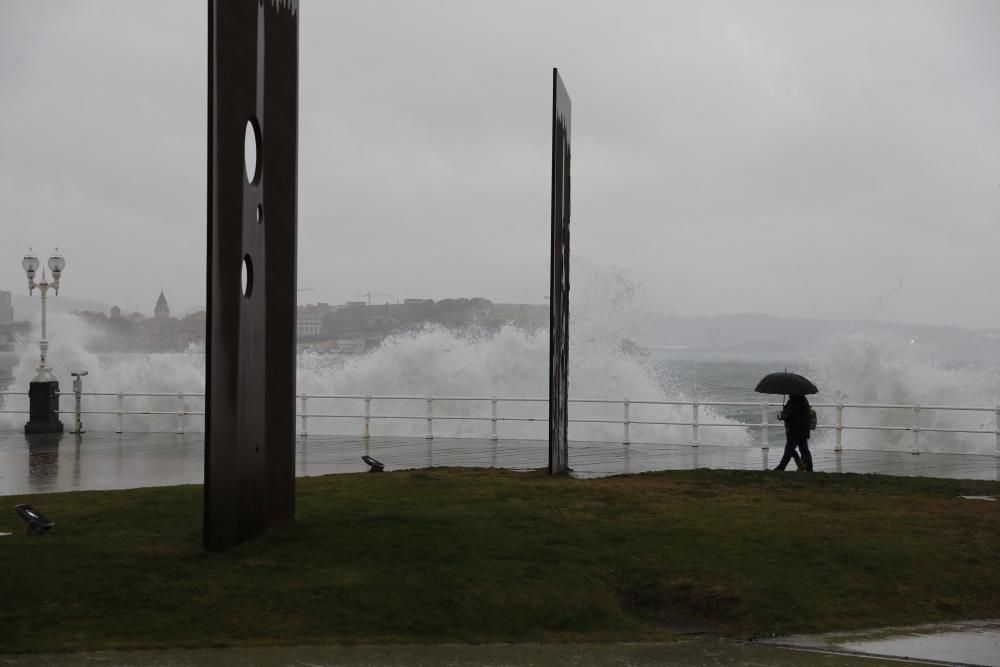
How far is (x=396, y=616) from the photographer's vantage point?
718 centimetres

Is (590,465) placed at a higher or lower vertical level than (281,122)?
lower

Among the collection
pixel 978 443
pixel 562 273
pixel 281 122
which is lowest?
pixel 978 443

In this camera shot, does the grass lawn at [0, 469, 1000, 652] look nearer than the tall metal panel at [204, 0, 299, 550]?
Yes

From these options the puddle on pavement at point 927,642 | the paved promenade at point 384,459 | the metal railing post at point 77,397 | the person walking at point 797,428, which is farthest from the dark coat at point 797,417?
the metal railing post at point 77,397

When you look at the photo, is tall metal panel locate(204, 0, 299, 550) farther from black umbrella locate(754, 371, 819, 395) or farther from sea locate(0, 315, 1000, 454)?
sea locate(0, 315, 1000, 454)

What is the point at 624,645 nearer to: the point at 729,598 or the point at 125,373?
the point at 729,598

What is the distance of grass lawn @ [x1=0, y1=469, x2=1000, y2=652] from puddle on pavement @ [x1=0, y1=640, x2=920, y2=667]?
19 centimetres

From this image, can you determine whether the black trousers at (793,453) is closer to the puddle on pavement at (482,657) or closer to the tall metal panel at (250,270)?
the tall metal panel at (250,270)

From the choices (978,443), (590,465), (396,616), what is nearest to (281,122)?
(396,616)

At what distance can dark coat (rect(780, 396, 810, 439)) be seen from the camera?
621 inches

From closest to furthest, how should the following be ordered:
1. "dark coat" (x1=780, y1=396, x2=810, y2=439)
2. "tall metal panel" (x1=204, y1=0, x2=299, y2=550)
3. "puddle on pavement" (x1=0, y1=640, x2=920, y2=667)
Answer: "puddle on pavement" (x1=0, y1=640, x2=920, y2=667) < "tall metal panel" (x1=204, y1=0, x2=299, y2=550) < "dark coat" (x1=780, y1=396, x2=810, y2=439)

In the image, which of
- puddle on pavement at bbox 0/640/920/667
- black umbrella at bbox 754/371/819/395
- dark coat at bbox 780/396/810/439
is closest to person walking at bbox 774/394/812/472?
dark coat at bbox 780/396/810/439

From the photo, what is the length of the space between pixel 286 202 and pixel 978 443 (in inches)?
1168

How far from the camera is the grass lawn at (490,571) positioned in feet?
23.0
